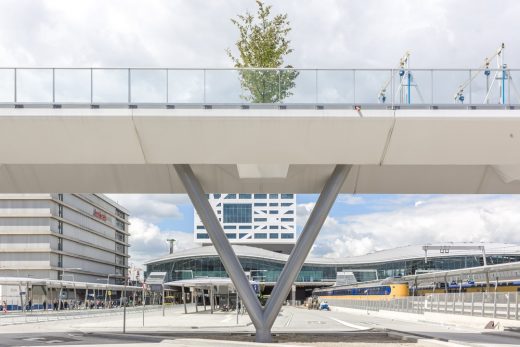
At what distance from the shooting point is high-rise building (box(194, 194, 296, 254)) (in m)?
171

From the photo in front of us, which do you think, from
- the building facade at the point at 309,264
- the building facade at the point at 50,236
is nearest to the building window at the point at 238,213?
the building facade at the point at 309,264

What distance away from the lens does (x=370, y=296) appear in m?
69.7

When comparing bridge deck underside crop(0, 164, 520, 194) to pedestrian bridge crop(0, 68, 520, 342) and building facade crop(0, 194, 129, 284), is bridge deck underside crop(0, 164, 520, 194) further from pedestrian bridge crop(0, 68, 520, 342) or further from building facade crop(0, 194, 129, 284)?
building facade crop(0, 194, 129, 284)

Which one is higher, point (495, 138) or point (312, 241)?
point (495, 138)

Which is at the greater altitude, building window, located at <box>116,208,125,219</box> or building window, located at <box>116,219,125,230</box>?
building window, located at <box>116,208,125,219</box>

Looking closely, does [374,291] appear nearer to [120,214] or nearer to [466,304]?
[466,304]

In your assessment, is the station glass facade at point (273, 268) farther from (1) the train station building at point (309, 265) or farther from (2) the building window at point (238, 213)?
(2) the building window at point (238, 213)

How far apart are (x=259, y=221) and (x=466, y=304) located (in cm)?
13586

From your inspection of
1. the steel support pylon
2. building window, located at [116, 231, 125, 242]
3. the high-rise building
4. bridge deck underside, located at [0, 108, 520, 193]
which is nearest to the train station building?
building window, located at [116, 231, 125, 242]

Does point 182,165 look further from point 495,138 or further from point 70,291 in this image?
point 70,291

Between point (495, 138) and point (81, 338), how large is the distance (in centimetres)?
1762

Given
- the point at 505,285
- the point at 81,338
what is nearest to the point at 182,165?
the point at 81,338

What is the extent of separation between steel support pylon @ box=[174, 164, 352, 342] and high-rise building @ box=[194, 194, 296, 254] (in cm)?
14387

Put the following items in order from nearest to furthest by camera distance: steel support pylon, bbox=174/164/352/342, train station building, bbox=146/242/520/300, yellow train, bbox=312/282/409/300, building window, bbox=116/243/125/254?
steel support pylon, bbox=174/164/352/342, yellow train, bbox=312/282/409/300, train station building, bbox=146/242/520/300, building window, bbox=116/243/125/254
